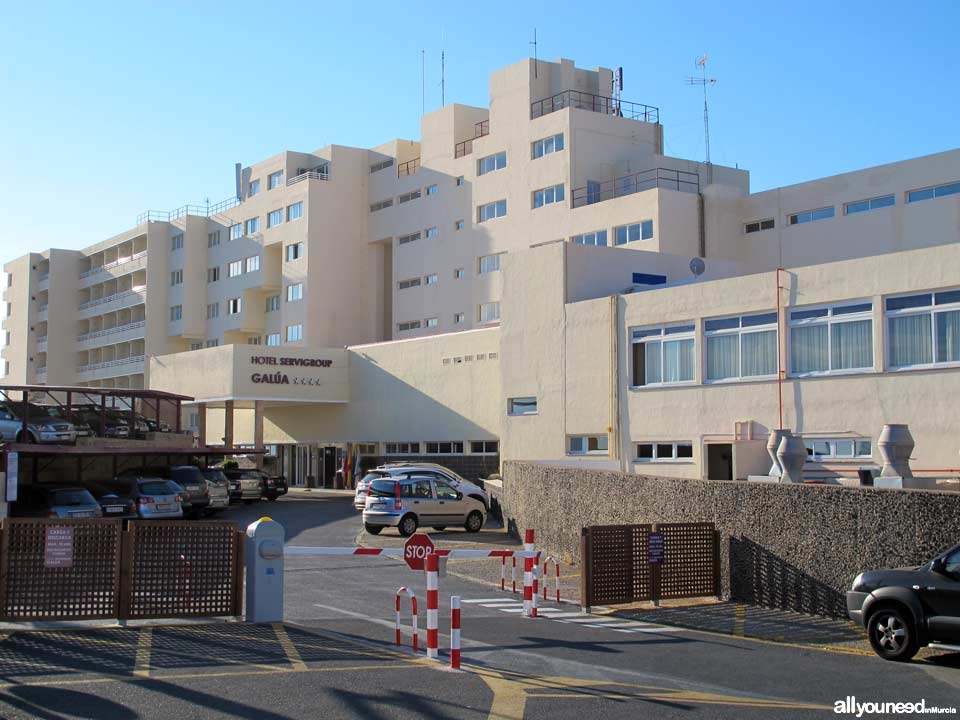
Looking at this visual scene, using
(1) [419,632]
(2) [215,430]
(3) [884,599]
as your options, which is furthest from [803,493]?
(2) [215,430]

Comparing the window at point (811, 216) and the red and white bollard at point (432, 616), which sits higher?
the window at point (811, 216)

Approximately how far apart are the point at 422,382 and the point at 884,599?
117 ft

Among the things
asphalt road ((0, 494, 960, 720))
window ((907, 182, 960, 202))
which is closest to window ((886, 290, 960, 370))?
asphalt road ((0, 494, 960, 720))

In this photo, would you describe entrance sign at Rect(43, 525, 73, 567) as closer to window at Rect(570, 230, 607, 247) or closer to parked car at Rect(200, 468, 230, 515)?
parked car at Rect(200, 468, 230, 515)

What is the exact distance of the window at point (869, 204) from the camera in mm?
40812

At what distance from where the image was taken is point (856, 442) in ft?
79.5

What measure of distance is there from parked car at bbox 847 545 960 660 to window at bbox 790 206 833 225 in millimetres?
33199

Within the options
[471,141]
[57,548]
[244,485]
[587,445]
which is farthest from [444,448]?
[57,548]

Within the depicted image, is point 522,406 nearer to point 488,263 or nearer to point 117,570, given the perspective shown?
point 488,263

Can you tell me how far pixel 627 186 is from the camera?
47.2 m

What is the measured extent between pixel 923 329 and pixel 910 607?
12.9 meters

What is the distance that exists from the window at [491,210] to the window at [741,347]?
24.6 m

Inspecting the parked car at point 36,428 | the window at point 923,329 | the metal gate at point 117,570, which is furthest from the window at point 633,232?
the metal gate at point 117,570

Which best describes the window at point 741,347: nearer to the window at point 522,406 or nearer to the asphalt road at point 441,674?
the window at point 522,406
